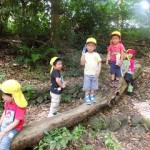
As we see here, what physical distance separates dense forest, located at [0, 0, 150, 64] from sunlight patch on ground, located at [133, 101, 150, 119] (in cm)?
324

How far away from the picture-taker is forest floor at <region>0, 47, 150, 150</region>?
6527mm

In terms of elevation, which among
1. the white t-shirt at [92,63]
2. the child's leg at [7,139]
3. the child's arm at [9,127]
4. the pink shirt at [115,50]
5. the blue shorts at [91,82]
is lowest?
the child's leg at [7,139]

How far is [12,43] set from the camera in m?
10.7

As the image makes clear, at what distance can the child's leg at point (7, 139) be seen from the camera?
5.02 metres

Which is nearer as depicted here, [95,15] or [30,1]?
[30,1]

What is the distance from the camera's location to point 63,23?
483 inches

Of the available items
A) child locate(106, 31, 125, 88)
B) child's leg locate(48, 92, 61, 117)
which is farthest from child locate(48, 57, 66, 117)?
child locate(106, 31, 125, 88)

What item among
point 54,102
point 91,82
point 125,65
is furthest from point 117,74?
point 54,102

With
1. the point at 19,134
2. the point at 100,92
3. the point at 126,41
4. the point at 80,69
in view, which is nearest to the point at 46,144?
the point at 19,134

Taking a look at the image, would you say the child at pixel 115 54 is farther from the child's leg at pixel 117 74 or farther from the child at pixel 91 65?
the child at pixel 91 65

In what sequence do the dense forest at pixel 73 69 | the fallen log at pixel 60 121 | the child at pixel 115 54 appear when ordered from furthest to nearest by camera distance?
the child at pixel 115 54 < the dense forest at pixel 73 69 < the fallen log at pixel 60 121

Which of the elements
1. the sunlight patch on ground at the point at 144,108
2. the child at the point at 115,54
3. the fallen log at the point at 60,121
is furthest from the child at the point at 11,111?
the sunlight patch on ground at the point at 144,108

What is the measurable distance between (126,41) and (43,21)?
3.54m

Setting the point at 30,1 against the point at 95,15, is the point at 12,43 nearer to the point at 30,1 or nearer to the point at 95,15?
the point at 30,1
